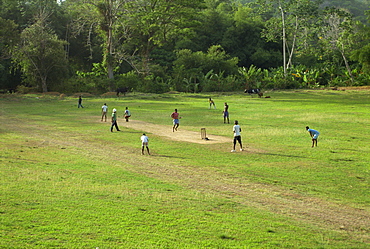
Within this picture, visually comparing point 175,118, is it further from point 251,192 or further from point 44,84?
point 44,84

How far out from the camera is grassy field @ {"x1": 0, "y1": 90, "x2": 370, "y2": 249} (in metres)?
10.9

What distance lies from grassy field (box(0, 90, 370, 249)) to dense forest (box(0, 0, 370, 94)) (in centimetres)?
3374

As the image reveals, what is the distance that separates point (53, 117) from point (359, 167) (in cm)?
2740

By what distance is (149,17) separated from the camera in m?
65.2

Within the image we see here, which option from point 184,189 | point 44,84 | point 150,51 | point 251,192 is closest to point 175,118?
point 184,189

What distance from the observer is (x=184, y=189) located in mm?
15062

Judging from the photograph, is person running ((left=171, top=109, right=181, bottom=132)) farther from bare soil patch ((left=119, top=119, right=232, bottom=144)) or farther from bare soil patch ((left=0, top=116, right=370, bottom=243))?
bare soil patch ((left=0, top=116, right=370, bottom=243))

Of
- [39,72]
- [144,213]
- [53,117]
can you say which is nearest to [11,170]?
[144,213]

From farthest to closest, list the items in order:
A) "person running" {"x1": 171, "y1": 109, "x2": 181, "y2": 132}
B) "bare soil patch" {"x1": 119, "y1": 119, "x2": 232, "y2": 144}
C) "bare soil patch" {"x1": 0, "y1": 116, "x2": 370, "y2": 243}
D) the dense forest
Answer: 1. the dense forest
2. "person running" {"x1": 171, "y1": 109, "x2": 181, "y2": 132}
3. "bare soil patch" {"x1": 119, "y1": 119, "x2": 232, "y2": 144}
4. "bare soil patch" {"x1": 0, "y1": 116, "x2": 370, "y2": 243}

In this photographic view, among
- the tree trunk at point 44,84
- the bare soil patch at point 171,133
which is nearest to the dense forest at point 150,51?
the tree trunk at point 44,84

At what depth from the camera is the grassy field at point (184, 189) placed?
10906 mm

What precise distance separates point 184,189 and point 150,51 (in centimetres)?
6276

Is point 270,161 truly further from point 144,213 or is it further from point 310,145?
point 144,213

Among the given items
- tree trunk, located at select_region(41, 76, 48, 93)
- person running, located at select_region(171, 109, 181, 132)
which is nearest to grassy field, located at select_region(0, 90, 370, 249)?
person running, located at select_region(171, 109, 181, 132)
